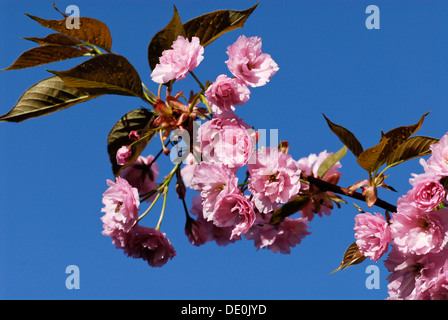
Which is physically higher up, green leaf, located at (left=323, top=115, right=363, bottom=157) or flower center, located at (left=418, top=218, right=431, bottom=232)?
green leaf, located at (left=323, top=115, right=363, bottom=157)

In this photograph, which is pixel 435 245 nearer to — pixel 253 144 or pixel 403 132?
pixel 403 132

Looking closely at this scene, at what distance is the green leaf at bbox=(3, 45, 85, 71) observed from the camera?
4.86 feet

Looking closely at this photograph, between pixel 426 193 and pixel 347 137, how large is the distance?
0.23 m

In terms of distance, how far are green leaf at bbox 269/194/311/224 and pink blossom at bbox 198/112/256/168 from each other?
0.22 m

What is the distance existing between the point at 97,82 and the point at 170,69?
0.64 ft

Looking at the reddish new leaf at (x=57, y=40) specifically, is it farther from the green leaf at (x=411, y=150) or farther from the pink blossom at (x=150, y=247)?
the green leaf at (x=411, y=150)

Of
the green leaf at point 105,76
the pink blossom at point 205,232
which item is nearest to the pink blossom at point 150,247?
the pink blossom at point 205,232

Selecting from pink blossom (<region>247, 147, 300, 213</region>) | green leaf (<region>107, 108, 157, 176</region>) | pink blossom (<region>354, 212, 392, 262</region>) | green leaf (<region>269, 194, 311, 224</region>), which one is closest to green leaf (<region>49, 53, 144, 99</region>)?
green leaf (<region>107, 108, 157, 176</region>)

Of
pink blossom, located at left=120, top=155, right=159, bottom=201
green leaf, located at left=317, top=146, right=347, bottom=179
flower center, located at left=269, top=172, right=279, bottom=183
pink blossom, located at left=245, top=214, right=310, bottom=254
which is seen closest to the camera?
flower center, located at left=269, top=172, right=279, bottom=183

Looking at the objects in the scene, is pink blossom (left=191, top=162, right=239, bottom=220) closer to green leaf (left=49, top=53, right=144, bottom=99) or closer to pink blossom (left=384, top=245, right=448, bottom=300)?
green leaf (left=49, top=53, right=144, bottom=99)

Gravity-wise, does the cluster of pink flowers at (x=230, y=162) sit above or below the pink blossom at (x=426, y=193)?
above

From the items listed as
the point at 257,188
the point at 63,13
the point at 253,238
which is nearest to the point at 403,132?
the point at 257,188

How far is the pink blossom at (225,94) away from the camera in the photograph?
131 cm

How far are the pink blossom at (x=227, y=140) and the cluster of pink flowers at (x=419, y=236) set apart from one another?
348mm
